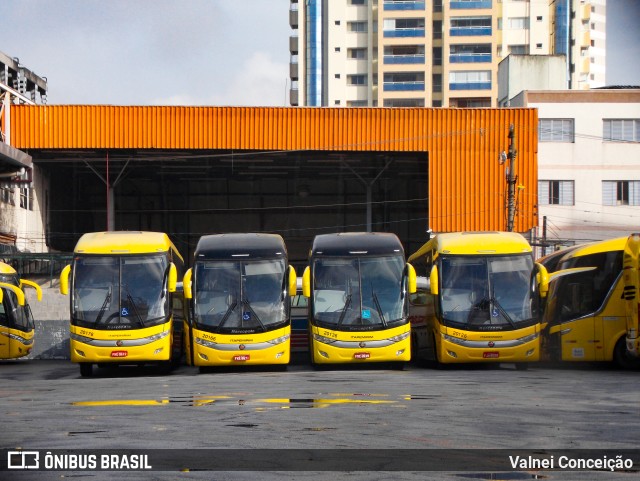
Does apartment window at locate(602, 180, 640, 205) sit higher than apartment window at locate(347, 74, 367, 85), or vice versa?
apartment window at locate(347, 74, 367, 85)

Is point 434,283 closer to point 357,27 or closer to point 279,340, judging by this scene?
point 279,340

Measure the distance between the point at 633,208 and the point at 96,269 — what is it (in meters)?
35.6

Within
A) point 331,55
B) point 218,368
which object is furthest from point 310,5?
point 218,368

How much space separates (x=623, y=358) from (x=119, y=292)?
11683 mm

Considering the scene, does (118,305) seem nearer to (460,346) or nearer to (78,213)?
(460,346)

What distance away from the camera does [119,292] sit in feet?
83.5

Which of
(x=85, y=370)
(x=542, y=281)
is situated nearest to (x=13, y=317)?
(x=85, y=370)

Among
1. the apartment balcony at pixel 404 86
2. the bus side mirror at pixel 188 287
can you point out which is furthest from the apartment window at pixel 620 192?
the apartment balcony at pixel 404 86

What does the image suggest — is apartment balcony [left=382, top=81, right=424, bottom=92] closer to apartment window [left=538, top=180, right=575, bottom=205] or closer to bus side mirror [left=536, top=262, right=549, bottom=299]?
apartment window [left=538, top=180, right=575, bottom=205]

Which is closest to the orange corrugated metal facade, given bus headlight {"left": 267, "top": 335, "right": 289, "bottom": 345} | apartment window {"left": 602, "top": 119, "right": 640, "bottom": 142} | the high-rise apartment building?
apartment window {"left": 602, "top": 119, "right": 640, "bottom": 142}

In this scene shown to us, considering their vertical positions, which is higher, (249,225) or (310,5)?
(310,5)

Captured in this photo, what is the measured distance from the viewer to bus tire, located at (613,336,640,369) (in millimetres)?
24484

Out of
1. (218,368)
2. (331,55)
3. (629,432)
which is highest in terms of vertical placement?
(331,55)

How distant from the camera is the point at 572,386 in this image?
18109 mm
